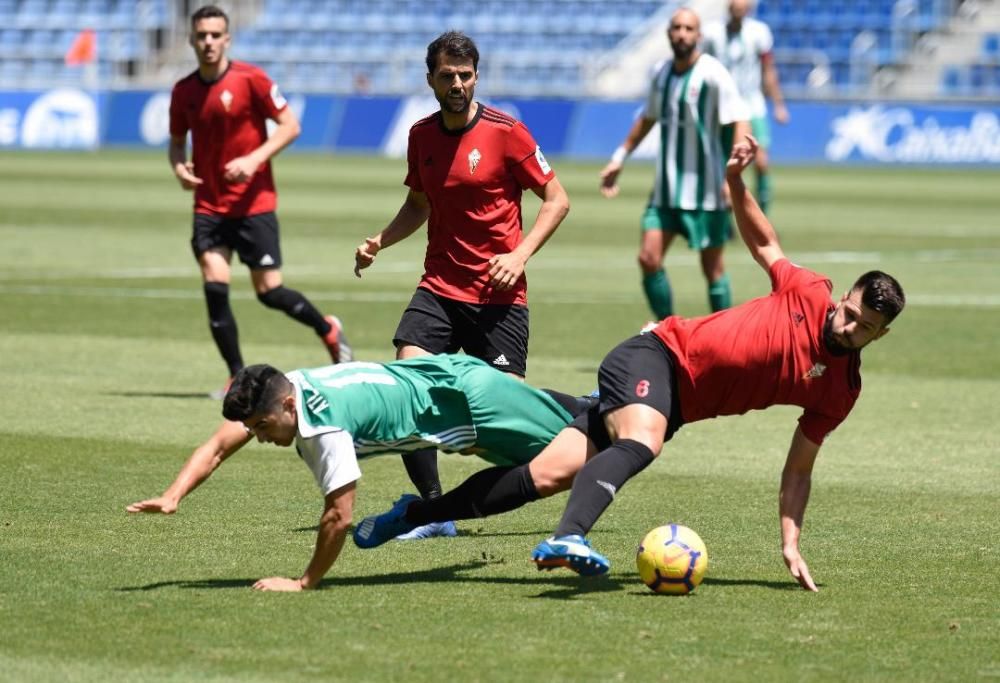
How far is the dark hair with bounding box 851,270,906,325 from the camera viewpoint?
633cm

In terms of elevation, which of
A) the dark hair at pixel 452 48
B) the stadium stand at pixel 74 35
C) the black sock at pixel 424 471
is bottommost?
the stadium stand at pixel 74 35

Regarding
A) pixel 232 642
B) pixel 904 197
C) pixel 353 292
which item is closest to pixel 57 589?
pixel 232 642

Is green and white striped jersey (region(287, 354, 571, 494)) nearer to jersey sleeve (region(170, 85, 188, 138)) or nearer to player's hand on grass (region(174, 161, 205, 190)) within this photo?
player's hand on grass (region(174, 161, 205, 190))

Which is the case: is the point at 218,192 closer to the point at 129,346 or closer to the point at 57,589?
the point at 129,346

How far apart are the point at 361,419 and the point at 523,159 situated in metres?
2.03

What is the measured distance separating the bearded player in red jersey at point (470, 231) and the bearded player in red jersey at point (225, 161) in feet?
12.5

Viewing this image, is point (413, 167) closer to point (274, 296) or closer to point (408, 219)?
point (408, 219)

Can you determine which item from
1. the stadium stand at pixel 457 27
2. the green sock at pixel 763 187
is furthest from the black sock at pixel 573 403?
the stadium stand at pixel 457 27

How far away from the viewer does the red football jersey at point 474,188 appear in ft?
26.2

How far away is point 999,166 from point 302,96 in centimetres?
1691

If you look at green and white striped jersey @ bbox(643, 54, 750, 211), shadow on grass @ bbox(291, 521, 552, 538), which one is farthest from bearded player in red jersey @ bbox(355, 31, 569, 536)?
green and white striped jersey @ bbox(643, 54, 750, 211)

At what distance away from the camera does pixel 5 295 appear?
57.5 feet

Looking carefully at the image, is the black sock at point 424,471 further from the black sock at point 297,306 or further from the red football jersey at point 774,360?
the black sock at point 297,306

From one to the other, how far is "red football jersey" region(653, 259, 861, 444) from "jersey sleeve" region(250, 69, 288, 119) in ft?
18.2
